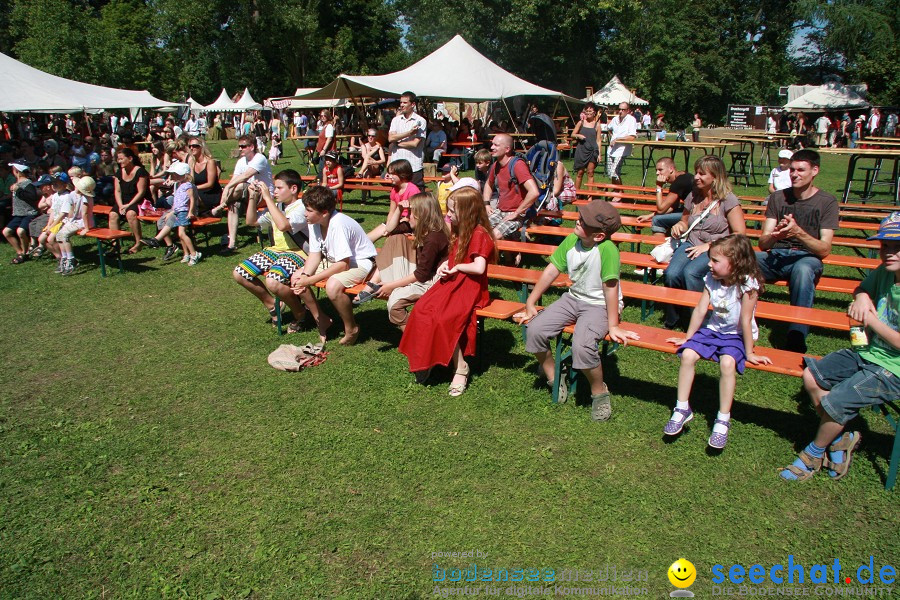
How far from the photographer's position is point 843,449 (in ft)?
11.7

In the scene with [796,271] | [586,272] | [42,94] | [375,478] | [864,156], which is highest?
[42,94]

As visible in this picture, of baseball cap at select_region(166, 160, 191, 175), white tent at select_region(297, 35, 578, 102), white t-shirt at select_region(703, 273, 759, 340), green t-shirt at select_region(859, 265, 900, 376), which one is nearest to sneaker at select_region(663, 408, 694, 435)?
white t-shirt at select_region(703, 273, 759, 340)

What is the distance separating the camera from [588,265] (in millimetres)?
4160

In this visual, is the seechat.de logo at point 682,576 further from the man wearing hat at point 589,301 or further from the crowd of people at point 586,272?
the man wearing hat at point 589,301

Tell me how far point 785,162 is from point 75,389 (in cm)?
931

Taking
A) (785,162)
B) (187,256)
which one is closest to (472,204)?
(187,256)

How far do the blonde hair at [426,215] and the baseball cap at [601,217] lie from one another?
1.30m

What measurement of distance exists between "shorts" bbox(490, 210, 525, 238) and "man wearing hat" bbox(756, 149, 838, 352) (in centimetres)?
280

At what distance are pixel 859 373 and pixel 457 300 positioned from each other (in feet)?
8.35

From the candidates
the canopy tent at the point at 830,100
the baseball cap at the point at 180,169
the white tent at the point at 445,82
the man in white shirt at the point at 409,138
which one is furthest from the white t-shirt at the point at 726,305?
the canopy tent at the point at 830,100

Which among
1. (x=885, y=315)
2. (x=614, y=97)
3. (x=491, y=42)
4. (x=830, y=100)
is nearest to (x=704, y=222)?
(x=885, y=315)

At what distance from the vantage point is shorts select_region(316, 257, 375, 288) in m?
5.46

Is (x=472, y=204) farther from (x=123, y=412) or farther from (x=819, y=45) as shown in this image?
(x=819, y=45)

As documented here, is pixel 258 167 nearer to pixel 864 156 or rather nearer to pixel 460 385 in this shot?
pixel 460 385
